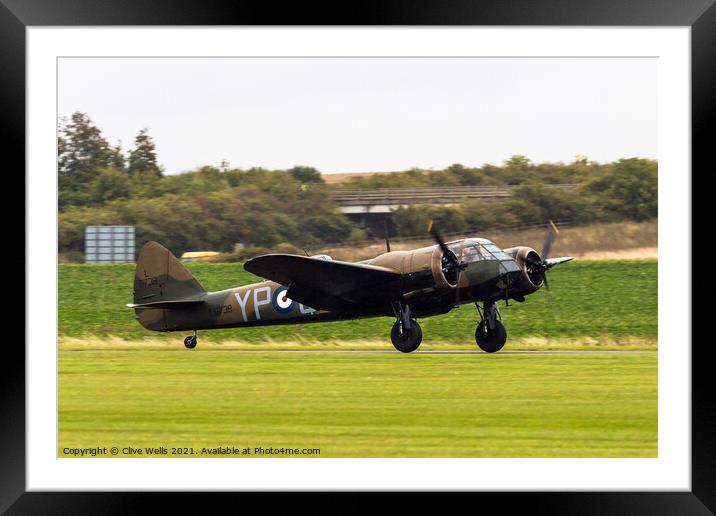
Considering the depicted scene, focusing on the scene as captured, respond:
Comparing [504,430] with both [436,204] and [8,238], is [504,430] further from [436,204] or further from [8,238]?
[436,204]

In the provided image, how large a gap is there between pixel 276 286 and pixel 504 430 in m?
8.93

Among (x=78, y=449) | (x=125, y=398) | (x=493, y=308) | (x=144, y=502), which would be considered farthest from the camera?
(x=493, y=308)

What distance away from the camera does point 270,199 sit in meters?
26.6

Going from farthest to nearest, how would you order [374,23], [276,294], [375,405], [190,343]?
[190,343] → [276,294] → [375,405] → [374,23]

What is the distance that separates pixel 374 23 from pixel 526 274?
10.7m

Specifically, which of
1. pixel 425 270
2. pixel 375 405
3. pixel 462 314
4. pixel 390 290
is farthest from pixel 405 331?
pixel 462 314

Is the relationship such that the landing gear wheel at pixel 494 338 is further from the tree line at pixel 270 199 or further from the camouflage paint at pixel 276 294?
the tree line at pixel 270 199

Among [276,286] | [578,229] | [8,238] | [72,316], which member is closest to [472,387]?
[276,286]

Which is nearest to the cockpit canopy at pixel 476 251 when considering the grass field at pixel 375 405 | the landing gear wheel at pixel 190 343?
the grass field at pixel 375 405

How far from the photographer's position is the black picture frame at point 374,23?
7281 millimetres

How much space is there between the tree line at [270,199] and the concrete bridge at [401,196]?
28 cm

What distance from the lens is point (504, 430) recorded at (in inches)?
411

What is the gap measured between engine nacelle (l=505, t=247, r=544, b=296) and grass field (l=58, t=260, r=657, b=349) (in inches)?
205

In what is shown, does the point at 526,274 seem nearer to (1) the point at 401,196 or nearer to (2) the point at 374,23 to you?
(1) the point at 401,196
